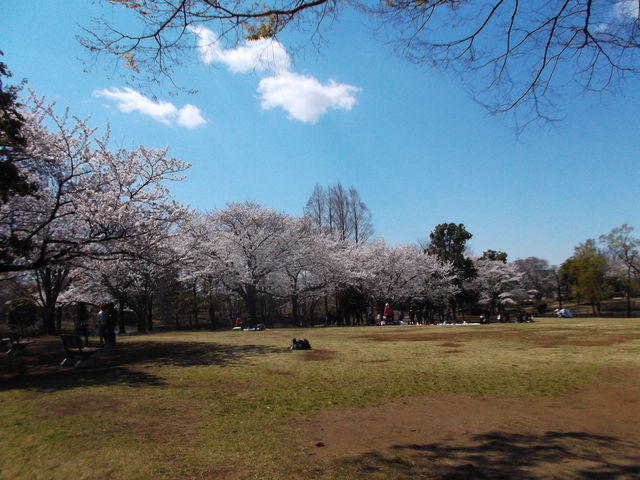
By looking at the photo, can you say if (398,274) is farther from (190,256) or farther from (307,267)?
(190,256)

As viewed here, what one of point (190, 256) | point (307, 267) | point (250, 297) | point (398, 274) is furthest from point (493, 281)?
point (190, 256)

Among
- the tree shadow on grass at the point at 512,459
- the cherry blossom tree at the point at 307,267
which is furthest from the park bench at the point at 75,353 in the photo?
the cherry blossom tree at the point at 307,267

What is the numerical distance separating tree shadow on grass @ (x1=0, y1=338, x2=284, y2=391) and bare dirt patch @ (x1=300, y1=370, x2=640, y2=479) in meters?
4.52

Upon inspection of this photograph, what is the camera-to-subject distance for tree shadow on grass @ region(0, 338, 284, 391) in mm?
8125

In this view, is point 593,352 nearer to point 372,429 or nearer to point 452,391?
point 452,391

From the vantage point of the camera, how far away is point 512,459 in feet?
12.8

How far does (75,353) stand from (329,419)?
8.09m

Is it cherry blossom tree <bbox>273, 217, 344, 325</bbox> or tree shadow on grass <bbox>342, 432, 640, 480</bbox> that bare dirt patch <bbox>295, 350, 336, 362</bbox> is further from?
cherry blossom tree <bbox>273, 217, 344, 325</bbox>

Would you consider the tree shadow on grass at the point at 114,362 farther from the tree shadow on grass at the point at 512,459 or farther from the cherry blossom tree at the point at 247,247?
the cherry blossom tree at the point at 247,247

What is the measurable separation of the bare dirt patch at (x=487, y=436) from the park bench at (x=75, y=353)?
7357mm

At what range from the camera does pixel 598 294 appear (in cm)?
4675

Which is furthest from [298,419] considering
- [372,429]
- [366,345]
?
[366,345]

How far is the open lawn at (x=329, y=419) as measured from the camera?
12.5ft

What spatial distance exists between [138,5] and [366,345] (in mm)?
11124
